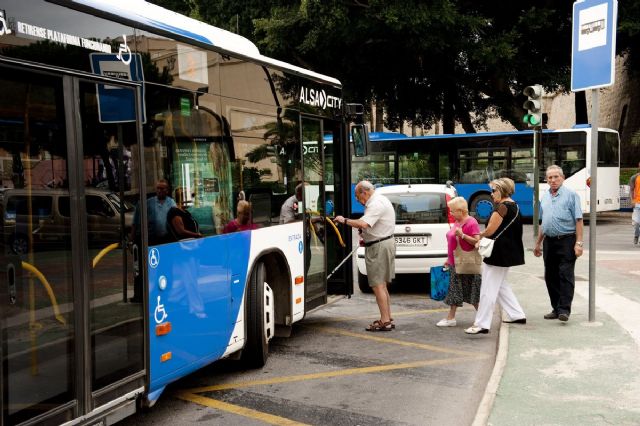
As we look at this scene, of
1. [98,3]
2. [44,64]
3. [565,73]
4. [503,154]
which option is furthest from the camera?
[565,73]

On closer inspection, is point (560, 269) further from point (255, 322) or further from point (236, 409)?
point (236, 409)

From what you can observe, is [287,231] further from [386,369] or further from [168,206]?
[168,206]

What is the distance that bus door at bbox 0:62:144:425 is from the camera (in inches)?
155

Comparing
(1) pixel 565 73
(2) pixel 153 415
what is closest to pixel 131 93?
(2) pixel 153 415

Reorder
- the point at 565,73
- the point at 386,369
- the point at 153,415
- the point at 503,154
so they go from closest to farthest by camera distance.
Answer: the point at 153,415, the point at 386,369, the point at 503,154, the point at 565,73

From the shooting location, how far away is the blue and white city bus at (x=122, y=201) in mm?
4016

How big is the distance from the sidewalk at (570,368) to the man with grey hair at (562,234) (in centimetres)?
39

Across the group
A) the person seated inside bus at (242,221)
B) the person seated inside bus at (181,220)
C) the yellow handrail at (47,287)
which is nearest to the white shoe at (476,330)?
the person seated inside bus at (242,221)

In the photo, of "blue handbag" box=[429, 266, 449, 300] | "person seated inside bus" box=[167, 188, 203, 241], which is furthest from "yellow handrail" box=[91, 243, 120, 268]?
"blue handbag" box=[429, 266, 449, 300]

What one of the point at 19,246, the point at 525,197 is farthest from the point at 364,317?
the point at 525,197

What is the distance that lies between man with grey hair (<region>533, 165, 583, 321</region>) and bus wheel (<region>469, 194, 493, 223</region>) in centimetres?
1592

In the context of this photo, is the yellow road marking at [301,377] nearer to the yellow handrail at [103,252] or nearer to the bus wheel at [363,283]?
the yellow handrail at [103,252]

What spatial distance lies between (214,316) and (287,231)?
70.6 inches

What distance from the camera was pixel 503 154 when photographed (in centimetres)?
2533
